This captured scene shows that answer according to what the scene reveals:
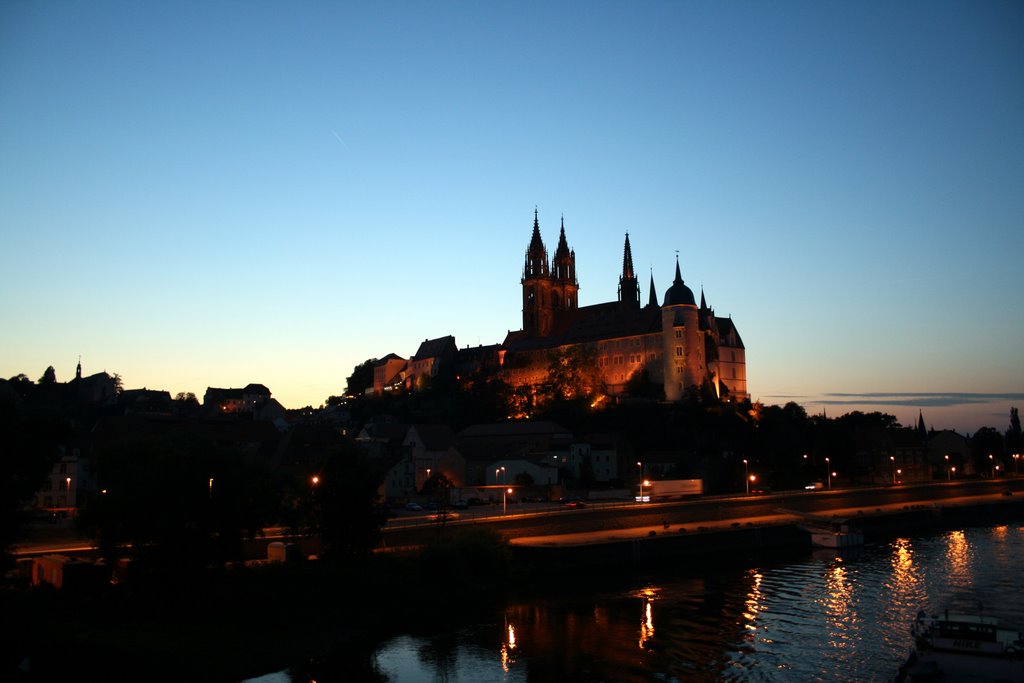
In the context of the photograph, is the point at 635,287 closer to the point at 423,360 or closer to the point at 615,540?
the point at 423,360

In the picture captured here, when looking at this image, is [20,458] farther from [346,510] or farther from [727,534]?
[727,534]

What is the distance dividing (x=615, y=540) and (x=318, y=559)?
21.7m

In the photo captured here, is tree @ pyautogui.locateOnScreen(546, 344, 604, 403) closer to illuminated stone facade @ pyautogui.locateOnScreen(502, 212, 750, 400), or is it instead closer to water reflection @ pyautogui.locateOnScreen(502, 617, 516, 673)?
illuminated stone facade @ pyautogui.locateOnScreen(502, 212, 750, 400)

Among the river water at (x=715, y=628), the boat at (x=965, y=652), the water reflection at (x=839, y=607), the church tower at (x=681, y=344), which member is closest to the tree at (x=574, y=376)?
the church tower at (x=681, y=344)

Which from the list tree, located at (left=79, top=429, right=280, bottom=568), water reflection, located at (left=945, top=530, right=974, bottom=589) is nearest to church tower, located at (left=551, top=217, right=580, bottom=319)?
water reflection, located at (left=945, top=530, right=974, bottom=589)

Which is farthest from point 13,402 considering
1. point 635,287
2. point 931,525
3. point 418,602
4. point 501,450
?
point 635,287

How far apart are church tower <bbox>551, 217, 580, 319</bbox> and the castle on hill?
0.20m

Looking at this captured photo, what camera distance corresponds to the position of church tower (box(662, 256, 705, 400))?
13062 centimetres

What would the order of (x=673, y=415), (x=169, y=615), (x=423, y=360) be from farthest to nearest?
(x=423, y=360) → (x=673, y=415) → (x=169, y=615)

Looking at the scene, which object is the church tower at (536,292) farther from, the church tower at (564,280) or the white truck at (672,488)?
the white truck at (672,488)

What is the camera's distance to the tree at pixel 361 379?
7579 inches

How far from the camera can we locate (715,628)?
3981 centimetres

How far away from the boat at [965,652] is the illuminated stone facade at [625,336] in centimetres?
9630

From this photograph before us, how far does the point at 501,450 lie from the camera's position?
10162 cm
